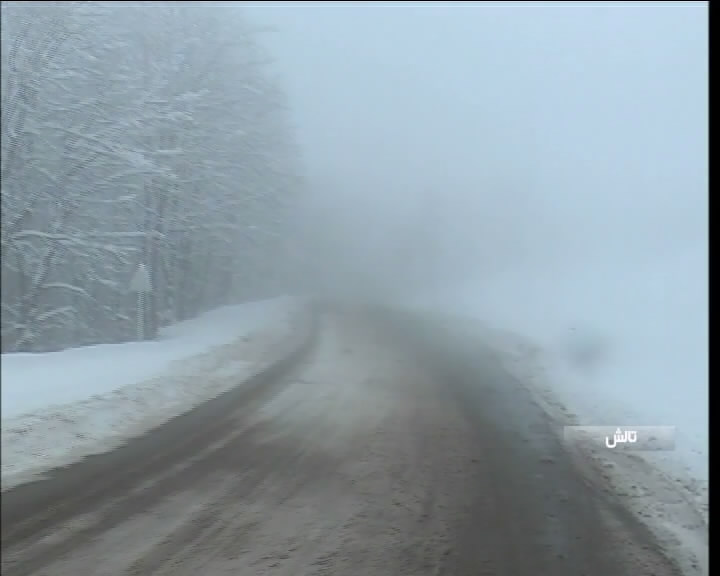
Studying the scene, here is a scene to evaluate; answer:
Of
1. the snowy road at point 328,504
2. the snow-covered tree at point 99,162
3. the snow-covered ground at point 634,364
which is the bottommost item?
the snow-covered ground at point 634,364

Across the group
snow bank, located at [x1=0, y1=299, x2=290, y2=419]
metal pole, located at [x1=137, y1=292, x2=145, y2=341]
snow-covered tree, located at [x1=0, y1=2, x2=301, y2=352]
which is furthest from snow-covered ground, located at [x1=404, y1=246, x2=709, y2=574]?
snow-covered tree, located at [x1=0, y1=2, x2=301, y2=352]

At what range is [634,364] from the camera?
49.9 ft

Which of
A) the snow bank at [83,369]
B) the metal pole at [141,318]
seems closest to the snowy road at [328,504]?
the snow bank at [83,369]

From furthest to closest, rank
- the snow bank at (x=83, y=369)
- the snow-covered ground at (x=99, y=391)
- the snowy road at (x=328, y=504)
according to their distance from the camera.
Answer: the snow bank at (x=83, y=369) < the snow-covered ground at (x=99, y=391) < the snowy road at (x=328, y=504)

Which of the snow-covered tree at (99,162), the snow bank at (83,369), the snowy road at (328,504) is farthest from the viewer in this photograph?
the snow-covered tree at (99,162)

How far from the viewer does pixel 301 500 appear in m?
5.14

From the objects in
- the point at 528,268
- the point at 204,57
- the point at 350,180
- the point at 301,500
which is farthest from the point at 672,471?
the point at 350,180

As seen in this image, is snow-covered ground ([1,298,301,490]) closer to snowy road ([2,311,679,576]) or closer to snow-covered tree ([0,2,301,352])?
snowy road ([2,311,679,576])

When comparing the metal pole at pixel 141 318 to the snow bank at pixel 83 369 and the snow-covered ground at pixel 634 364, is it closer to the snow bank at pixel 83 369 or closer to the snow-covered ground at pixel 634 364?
the snow bank at pixel 83 369

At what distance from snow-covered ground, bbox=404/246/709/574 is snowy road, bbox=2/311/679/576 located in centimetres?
62

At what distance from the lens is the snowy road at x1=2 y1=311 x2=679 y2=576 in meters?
4.01

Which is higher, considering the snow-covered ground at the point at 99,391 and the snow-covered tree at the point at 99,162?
the snow-covered tree at the point at 99,162

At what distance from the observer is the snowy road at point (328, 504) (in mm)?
4008

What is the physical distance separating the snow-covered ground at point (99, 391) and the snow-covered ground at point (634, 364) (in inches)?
210
